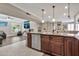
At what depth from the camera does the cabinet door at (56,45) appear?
4531 mm

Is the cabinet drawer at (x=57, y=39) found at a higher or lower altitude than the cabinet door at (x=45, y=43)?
higher

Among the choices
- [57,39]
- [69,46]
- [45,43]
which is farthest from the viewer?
[45,43]

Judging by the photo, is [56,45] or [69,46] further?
[56,45]

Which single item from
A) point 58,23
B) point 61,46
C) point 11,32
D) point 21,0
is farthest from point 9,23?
point 21,0

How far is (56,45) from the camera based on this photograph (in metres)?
4.76

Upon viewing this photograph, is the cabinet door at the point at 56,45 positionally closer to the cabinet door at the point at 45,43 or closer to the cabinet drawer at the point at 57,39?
the cabinet drawer at the point at 57,39

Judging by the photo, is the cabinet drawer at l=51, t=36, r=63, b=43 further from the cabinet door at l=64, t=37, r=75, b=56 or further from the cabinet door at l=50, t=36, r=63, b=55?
the cabinet door at l=64, t=37, r=75, b=56

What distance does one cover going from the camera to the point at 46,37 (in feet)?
17.4

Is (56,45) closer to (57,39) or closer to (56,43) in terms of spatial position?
(56,43)

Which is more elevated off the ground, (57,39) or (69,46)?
(57,39)

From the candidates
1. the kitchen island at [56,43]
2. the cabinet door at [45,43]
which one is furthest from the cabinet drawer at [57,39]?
the cabinet door at [45,43]

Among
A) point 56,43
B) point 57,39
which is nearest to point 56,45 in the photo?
point 56,43

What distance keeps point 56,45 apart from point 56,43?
0.08 m

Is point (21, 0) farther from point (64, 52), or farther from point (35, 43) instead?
point (35, 43)
